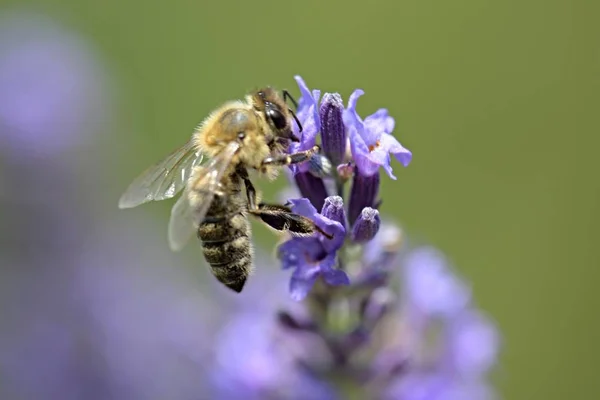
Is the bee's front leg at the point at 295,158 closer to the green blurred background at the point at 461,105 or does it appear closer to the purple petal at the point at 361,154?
the purple petal at the point at 361,154

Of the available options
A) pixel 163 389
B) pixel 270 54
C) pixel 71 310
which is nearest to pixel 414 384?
pixel 163 389

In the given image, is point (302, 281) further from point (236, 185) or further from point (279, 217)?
point (236, 185)

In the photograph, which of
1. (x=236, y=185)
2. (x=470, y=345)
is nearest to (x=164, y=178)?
(x=236, y=185)

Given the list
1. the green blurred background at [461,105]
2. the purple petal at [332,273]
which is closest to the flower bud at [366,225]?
the purple petal at [332,273]

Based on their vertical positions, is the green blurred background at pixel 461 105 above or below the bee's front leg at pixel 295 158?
above

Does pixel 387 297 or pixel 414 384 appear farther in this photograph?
pixel 414 384

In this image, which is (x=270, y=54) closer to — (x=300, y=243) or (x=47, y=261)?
(x=47, y=261)
